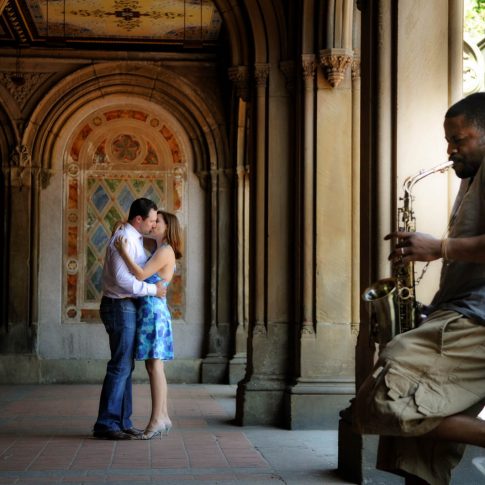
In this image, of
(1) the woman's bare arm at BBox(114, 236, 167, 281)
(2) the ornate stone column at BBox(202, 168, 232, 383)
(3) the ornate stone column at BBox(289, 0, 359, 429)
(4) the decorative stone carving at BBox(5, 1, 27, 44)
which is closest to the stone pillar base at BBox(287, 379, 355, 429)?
(3) the ornate stone column at BBox(289, 0, 359, 429)

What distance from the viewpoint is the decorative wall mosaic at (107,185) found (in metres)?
14.6

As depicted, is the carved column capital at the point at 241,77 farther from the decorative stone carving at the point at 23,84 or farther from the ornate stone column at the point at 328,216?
the decorative stone carving at the point at 23,84

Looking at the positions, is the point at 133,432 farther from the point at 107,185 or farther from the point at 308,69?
the point at 107,185

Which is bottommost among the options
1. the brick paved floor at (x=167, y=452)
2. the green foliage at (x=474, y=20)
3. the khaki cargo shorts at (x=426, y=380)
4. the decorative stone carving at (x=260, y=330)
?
the brick paved floor at (x=167, y=452)

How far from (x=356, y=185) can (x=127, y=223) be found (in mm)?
2020

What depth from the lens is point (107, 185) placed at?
1480cm

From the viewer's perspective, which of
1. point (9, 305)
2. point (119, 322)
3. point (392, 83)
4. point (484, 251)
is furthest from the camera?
point (9, 305)

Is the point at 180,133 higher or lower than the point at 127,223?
higher

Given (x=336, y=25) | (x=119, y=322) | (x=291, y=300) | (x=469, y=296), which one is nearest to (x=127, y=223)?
(x=119, y=322)

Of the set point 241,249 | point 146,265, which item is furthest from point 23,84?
point 146,265

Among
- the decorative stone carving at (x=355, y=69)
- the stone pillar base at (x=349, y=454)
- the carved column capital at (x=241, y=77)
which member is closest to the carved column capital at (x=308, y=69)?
the decorative stone carving at (x=355, y=69)

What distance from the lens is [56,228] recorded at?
1463 centimetres

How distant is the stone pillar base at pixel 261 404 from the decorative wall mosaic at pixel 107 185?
6.12m

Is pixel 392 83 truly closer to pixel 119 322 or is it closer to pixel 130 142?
pixel 119 322
